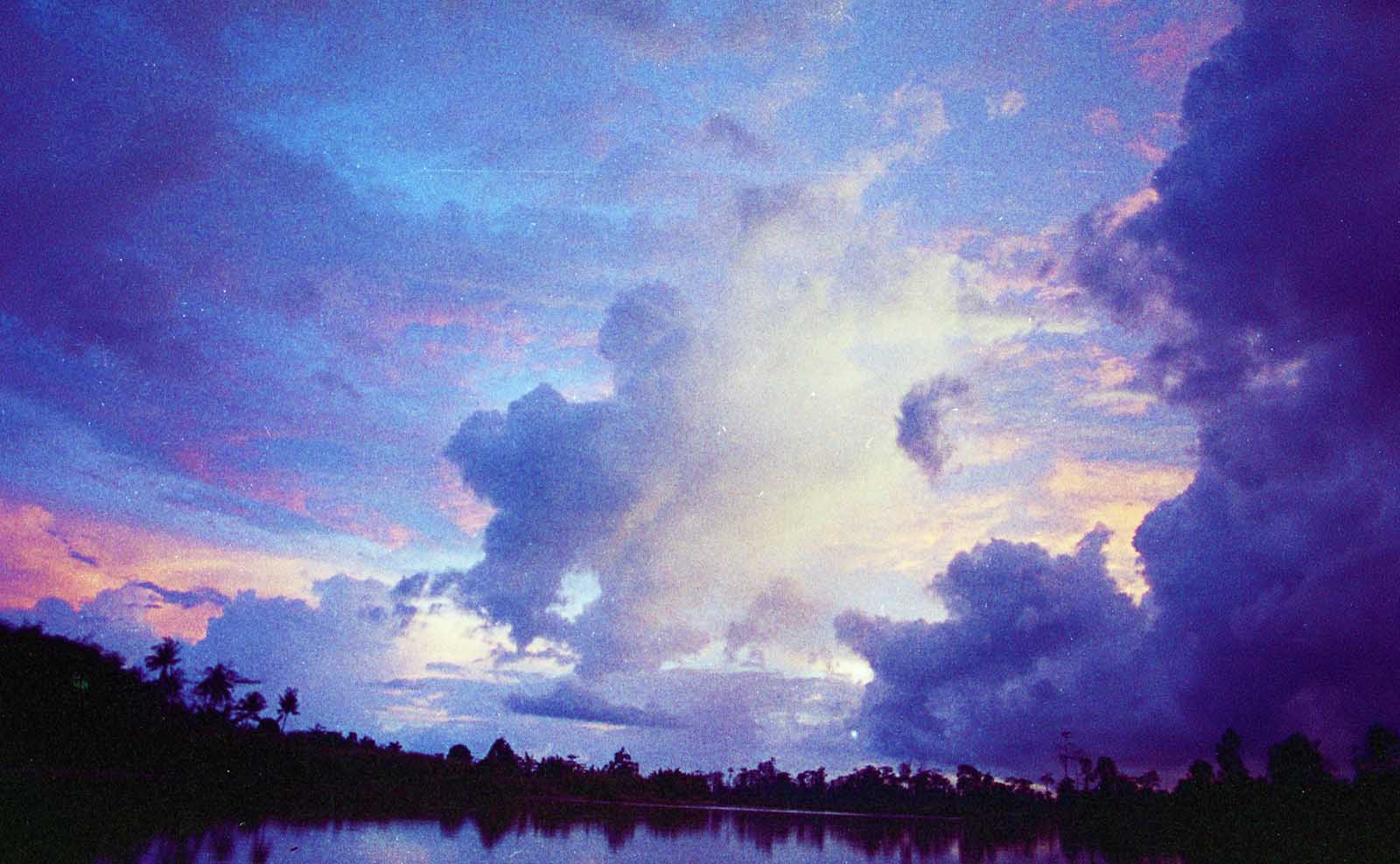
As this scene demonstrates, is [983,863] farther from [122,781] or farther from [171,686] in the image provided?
[171,686]

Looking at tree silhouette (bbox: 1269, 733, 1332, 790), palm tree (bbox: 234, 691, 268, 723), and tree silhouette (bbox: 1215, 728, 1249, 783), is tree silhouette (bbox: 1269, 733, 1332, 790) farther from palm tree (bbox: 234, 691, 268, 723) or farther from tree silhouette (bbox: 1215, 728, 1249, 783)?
palm tree (bbox: 234, 691, 268, 723)

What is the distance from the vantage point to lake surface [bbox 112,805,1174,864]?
3838cm

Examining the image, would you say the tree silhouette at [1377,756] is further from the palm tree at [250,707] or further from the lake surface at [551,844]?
the palm tree at [250,707]

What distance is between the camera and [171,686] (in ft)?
301

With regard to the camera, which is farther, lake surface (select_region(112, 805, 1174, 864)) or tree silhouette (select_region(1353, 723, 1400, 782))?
tree silhouette (select_region(1353, 723, 1400, 782))

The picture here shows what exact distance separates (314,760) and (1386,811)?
371 ft

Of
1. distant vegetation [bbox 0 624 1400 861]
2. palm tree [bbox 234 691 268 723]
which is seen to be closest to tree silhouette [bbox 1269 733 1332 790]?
distant vegetation [bbox 0 624 1400 861]

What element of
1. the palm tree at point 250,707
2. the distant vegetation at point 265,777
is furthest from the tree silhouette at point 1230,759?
the palm tree at point 250,707

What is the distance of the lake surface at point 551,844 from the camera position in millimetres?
38375

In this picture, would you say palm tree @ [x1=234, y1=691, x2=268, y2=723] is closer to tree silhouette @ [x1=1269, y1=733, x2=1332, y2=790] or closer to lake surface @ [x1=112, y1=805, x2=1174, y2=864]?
lake surface @ [x1=112, y1=805, x2=1174, y2=864]

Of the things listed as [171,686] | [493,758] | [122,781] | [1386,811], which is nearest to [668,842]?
[122,781]

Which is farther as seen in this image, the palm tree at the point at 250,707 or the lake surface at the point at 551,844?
the palm tree at the point at 250,707

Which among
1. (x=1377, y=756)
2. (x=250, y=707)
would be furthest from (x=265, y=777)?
(x=1377, y=756)

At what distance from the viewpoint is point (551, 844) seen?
56.0 meters
